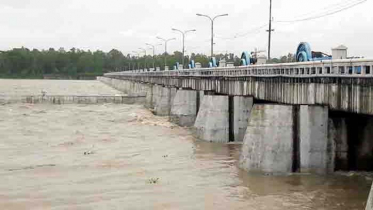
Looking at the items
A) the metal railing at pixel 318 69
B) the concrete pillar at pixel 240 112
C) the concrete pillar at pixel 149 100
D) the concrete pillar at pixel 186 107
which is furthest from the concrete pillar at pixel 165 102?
the concrete pillar at pixel 240 112

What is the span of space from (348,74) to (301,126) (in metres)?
3.88

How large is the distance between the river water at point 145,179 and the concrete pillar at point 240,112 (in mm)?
1319

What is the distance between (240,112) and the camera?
3709 centimetres

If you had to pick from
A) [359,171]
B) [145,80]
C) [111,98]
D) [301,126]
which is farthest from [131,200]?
[145,80]

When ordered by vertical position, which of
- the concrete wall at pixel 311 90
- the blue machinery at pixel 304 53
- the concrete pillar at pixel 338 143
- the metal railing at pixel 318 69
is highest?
the blue machinery at pixel 304 53

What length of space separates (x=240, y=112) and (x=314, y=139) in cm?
1324

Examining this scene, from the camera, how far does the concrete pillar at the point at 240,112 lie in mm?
37062

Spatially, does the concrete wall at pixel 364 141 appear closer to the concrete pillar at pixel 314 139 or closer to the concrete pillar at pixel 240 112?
the concrete pillar at pixel 314 139

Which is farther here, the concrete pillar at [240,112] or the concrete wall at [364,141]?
the concrete pillar at [240,112]

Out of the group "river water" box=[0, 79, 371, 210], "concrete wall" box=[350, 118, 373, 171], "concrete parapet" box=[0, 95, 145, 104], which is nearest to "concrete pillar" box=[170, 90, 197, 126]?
"river water" box=[0, 79, 371, 210]

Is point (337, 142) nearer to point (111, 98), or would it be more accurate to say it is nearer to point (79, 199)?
point (79, 199)

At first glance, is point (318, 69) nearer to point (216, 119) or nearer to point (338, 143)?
point (338, 143)

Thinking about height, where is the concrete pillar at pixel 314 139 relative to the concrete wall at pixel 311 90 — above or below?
below

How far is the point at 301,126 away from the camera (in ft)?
80.3
